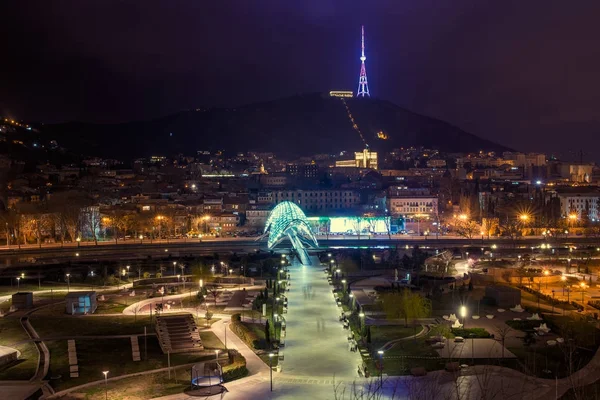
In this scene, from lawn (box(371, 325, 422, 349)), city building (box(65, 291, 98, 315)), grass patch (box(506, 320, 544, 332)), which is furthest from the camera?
city building (box(65, 291, 98, 315))

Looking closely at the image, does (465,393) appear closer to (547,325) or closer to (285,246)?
(547,325)

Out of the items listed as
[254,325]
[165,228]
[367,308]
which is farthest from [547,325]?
[165,228]

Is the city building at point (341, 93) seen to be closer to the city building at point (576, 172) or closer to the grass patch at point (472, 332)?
the city building at point (576, 172)

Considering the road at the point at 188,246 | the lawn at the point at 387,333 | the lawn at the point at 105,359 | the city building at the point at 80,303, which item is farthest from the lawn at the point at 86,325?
the road at the point at 188,246

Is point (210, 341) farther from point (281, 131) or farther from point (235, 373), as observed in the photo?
point (281, 131)

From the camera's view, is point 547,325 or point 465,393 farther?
point 547,325

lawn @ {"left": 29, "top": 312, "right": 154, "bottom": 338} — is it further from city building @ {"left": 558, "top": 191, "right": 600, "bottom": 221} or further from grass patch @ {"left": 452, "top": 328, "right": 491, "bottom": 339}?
city building @ {"left": 558, "top": 191, "right": 600, "bottom": 221}

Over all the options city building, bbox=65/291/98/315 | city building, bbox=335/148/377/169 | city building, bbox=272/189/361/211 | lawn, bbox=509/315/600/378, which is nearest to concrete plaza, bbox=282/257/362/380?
lawn, bbox=509/315/600/378

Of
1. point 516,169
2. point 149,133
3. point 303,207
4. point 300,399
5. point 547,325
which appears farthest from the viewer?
point 149,133
